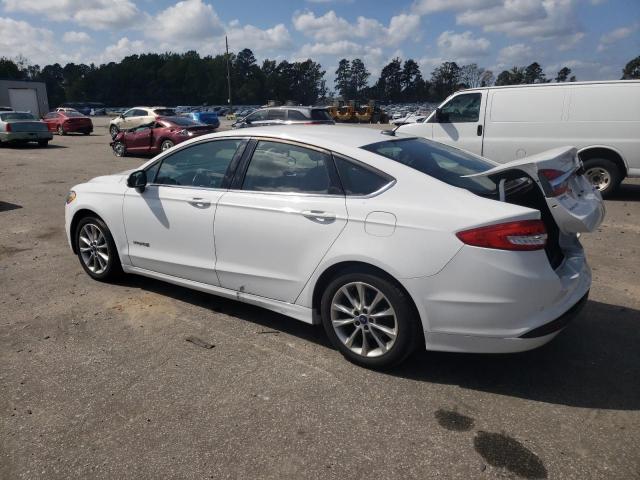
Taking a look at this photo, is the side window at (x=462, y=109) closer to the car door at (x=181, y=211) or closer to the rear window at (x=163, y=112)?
the car door at (x=181, y=211)

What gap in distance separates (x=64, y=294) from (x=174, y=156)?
5.77 ft

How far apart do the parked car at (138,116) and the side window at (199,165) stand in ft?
65.2

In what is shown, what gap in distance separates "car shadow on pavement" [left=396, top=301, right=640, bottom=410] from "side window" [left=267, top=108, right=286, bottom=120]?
591 inches

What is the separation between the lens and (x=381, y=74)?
149000 millimetres

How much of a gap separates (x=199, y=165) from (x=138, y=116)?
846 inches

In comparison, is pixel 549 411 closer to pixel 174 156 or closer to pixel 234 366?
pixel 234 366

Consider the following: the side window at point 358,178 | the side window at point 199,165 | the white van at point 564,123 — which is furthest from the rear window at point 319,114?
the side window at point 358,178

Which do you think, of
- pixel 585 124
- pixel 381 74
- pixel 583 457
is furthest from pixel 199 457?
pixel 381 74

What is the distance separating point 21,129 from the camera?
19.6 metres

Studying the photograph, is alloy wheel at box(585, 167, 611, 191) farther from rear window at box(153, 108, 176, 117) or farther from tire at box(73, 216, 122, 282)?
rear window at box(153, 108, 176, 117)

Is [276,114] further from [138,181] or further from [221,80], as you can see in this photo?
[221,80]

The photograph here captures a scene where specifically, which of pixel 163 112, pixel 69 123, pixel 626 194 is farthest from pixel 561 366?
pixel 69 123

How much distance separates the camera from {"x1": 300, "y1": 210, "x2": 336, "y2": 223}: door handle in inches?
131

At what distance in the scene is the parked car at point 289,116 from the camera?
17062mm
